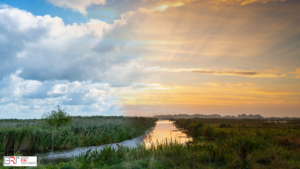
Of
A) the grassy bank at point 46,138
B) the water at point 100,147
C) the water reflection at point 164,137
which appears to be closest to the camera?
the water at point 100,147

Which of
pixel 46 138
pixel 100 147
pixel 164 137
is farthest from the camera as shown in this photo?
pixel 164 137

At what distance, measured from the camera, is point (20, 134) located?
18.6 meters

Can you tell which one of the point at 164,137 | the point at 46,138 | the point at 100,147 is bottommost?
the point at 164,137

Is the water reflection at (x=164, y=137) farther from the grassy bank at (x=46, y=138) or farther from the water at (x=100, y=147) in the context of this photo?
the grassy bank at (x=46, y=138)

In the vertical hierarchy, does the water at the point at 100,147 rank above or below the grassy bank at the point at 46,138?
below

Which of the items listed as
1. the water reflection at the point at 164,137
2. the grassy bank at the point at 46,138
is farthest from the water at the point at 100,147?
the grassy bank at the point at 46,138

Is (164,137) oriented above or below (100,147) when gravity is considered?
below

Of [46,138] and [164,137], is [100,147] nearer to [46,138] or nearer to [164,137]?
[46,138]

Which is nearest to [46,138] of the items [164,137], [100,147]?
[100,147]

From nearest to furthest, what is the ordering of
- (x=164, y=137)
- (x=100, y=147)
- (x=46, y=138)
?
(x=46, y=138)
(x=100, y=147)
(x=164, y=137)

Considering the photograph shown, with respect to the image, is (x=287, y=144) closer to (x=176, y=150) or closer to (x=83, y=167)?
(x=176, y=150)

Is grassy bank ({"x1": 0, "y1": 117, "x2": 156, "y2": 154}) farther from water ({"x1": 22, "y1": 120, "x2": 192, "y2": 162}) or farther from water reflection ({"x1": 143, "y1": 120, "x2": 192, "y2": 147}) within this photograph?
water reflection ({"x1": 143, "y1": 120, "x2": 192, "y2": 147})

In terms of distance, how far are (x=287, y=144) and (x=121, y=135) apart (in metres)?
18.1

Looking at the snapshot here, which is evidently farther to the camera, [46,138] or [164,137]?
[164,137]
